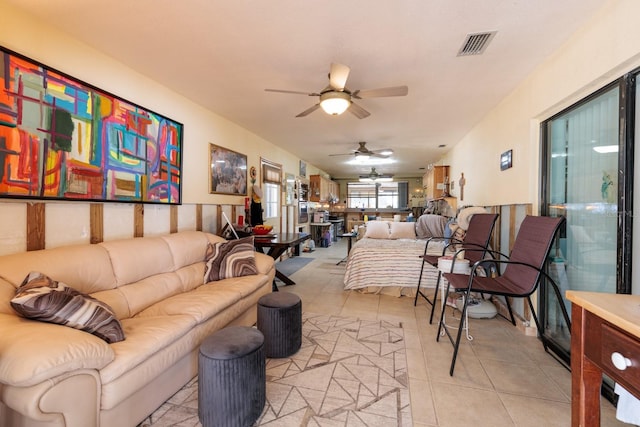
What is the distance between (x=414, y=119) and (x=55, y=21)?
3926 mm

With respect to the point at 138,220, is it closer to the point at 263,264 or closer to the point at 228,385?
the point at 263,264

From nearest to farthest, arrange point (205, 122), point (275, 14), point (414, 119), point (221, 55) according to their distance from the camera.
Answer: point (275, 14)
point (221, 55)
point (205, 122)
point (414, 119)

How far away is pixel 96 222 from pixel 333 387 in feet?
7.59

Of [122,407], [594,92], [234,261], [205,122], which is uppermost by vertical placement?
[205,122]

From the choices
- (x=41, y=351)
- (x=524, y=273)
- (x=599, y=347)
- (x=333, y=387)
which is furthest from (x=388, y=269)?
(x=41, y=351)

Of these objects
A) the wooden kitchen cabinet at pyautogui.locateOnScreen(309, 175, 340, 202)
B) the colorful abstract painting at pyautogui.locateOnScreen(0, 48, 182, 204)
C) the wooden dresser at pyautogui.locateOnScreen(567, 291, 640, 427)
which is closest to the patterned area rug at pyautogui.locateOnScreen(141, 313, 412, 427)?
the wooden dresser at pyautogui.locateOnScreen(567, 291, 640, 427)

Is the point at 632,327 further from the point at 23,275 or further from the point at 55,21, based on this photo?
the point at 55,21

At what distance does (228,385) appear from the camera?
147cm

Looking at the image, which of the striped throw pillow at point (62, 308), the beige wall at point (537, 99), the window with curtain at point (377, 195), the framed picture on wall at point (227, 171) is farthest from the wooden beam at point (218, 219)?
the window with curtain at point (377, 195)

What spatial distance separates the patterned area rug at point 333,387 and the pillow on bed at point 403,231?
242cm

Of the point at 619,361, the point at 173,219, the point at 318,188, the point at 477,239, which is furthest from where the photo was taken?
the point at 318,188

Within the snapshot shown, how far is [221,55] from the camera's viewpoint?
94.3 inches

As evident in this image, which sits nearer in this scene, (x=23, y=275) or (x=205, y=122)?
(x=23, y=275)

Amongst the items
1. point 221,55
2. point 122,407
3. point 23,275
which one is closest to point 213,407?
point 122,407
